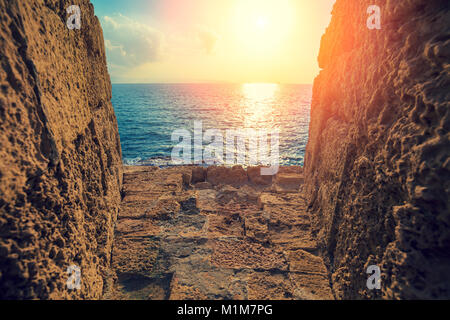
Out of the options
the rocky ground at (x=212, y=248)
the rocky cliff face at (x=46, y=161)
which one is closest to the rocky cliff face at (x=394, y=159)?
the rocky ground at (x=212, y=248)

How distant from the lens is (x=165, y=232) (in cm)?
329

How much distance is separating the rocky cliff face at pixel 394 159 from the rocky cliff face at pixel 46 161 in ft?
8.84

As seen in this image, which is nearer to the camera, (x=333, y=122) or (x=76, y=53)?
(x=76, y=53)

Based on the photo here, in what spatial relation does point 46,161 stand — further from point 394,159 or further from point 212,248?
point 394,159

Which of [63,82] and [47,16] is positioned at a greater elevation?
[47,16]

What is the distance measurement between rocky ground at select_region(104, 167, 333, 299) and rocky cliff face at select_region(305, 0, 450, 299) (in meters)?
0.45

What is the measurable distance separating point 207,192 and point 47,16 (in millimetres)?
3774

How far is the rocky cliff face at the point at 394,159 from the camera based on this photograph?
5.31 ft

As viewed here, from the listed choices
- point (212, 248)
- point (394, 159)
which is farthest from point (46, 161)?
point (394, 159)

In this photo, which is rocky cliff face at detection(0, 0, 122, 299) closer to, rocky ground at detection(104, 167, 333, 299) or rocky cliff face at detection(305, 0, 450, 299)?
rocky ground at detection(104, 167, 333, 299)

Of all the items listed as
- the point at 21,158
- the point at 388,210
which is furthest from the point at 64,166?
the point at 388,210

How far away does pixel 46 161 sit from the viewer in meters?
1.87

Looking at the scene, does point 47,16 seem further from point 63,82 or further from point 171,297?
point 171,297

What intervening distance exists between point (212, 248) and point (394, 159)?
7.52 feet
